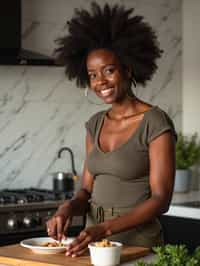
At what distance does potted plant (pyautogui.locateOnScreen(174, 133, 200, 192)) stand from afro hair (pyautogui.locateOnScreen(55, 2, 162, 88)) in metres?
2.03

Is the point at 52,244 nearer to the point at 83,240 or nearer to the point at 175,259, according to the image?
the point at 83,240

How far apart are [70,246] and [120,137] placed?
1.62 ft

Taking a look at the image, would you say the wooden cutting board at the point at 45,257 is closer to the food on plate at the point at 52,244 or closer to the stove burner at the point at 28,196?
the food on plate at the point at 52,244

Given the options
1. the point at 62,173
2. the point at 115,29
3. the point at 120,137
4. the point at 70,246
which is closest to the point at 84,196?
the point at 120,137

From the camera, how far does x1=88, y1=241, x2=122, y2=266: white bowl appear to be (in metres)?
2.08

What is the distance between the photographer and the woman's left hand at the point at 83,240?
2.19 m

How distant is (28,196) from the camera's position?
12.4 feet

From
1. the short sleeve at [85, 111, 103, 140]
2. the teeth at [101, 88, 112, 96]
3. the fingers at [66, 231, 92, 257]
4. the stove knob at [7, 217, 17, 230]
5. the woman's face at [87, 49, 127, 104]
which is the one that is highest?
the woman's face at [87, 49, 127, 104]

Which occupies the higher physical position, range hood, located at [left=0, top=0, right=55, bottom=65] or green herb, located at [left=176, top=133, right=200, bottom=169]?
range hood, located at [left=0, top=0, right=55, bottom=65]

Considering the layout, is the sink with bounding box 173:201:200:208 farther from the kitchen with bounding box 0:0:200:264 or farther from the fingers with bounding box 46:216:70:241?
the fingers with bounding box 46:216:70:241

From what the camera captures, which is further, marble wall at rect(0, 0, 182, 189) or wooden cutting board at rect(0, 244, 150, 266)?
marble wall at rect(0, 0, 182, 189)

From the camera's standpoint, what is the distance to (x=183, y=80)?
16.1 feet

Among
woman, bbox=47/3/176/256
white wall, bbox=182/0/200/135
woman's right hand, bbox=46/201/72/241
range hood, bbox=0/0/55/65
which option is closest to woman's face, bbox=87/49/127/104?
woman, bbox=47/3/176/256

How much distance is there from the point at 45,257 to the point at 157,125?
0.59 metres
